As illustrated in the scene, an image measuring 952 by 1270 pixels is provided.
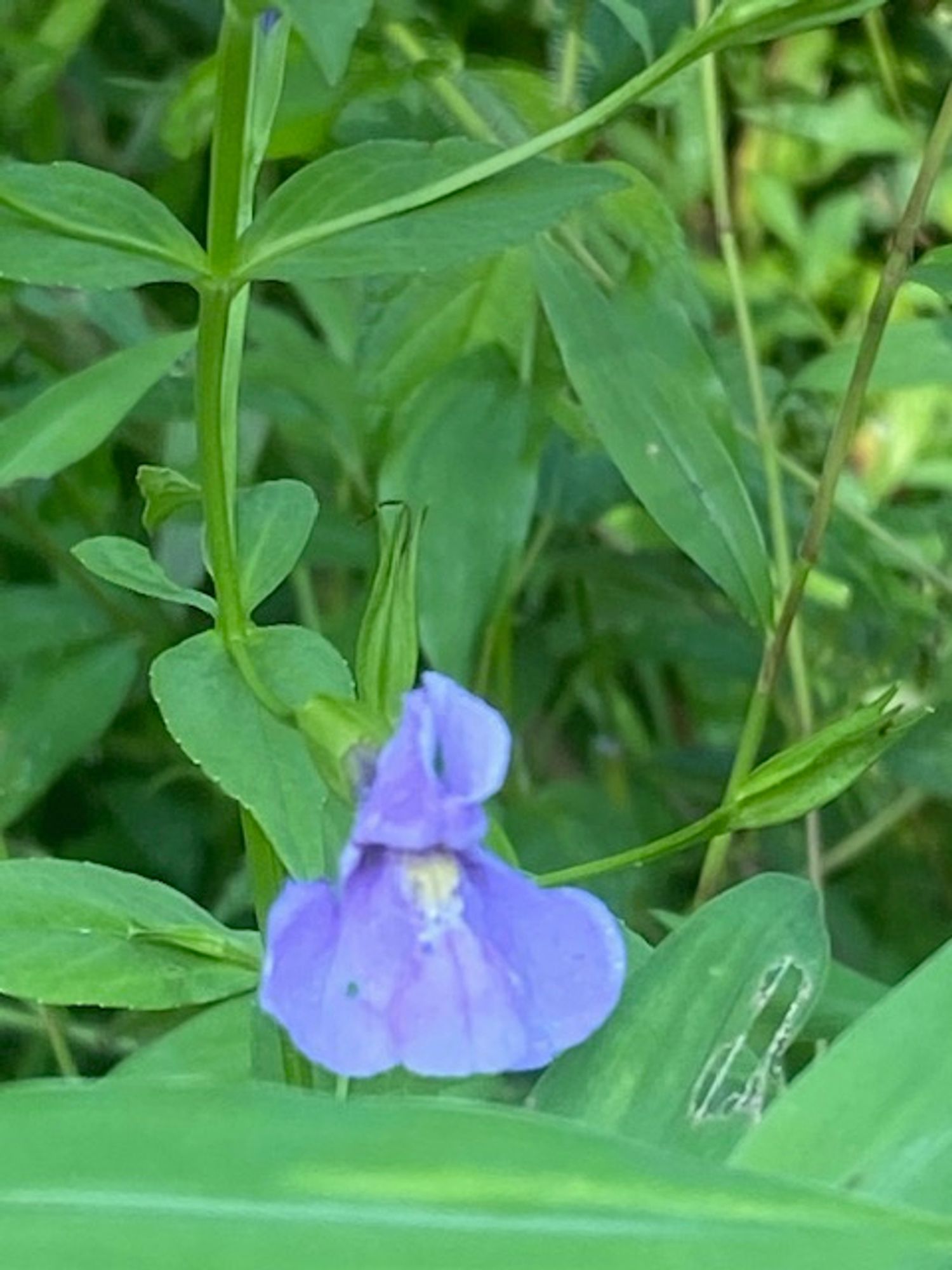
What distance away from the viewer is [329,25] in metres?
0.32

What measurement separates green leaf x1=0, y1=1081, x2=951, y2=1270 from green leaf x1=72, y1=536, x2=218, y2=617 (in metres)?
0.18

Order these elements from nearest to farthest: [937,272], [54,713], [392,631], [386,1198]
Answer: [386,1198]
[392,631]
[937,272]
[54,713]

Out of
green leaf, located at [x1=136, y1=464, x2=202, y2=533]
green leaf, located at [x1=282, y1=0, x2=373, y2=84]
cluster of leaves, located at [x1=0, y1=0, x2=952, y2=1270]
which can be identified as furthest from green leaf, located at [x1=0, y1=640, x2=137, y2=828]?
green leaf, located at [x1=282, y1=0, x2=373, y2=84]

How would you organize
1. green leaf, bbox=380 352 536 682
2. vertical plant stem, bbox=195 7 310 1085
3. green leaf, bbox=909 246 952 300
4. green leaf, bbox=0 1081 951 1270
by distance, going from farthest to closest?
green leaf, bbox=380 352 536 682 → green leaf, bbox=909 246 952 300 → vertical plant stem, bbox=195 7 310 1085 → green leaf, bbox=0 1081 951 1270

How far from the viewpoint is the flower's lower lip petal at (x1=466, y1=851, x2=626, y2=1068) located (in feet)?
1.00

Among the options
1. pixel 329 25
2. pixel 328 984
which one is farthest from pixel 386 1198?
pixel 329 25

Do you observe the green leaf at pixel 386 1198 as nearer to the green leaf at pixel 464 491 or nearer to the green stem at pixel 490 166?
the green stem at pixel 490 166

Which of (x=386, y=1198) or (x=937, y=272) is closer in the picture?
(x=386, y=1198)

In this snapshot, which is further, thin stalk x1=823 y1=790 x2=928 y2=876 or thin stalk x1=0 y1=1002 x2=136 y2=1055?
thin stalk x1=823 y1=790 x2=928 y2=876

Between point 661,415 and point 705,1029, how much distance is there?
22 centimetres

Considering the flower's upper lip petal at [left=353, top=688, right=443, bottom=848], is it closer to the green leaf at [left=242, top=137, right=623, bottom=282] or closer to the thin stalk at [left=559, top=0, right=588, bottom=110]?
the green leaf at [left=242, top=137, right=623, bottom=282]

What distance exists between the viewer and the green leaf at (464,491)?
0.55m

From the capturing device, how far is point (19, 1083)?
0.86 ft

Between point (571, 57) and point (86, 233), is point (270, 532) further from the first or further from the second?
point (571, 57)
